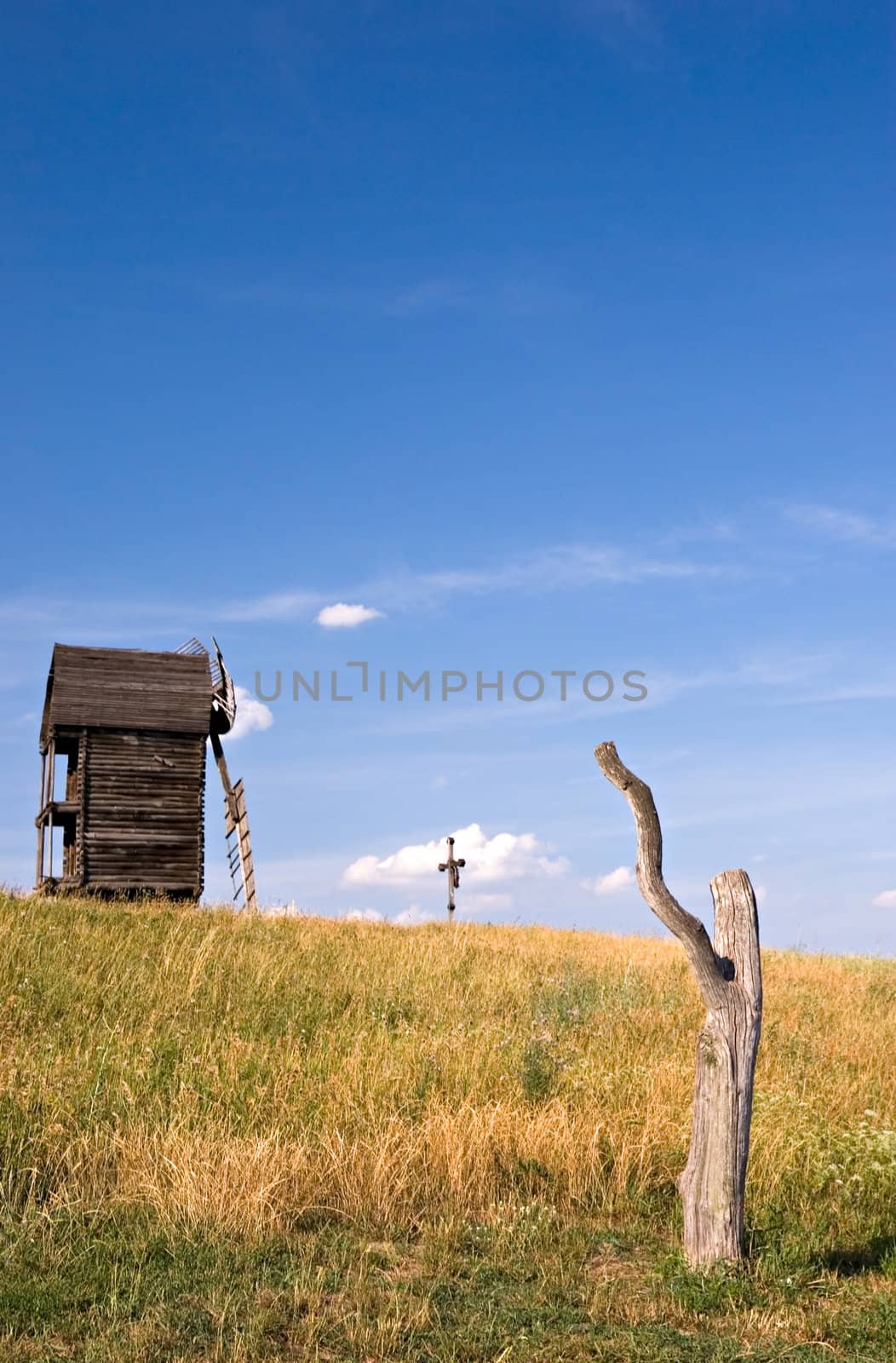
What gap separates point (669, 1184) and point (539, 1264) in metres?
2.10

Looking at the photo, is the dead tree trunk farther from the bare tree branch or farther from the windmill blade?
the windmill blade

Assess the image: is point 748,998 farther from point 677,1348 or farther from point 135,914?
point 135,914

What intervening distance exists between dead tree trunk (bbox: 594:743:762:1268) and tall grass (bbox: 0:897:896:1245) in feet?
3.91

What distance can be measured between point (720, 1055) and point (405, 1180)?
249 cm

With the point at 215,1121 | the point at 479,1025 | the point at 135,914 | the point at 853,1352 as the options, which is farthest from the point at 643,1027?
the point at 135,914

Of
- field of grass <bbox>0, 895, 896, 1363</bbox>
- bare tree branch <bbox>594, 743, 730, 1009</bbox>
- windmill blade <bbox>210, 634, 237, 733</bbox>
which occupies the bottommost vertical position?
field of grass <bbox>0, 895, 896, 1363</bbox>

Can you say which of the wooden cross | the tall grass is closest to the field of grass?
the tall grass

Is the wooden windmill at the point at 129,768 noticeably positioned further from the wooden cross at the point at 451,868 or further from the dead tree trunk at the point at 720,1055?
the dead tree trunk at the point at 720,1055

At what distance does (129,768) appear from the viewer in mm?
29469

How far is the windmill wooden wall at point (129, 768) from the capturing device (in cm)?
2886

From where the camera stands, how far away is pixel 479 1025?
11977 millimetres

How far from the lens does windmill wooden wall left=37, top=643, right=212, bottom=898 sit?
28.9 meters

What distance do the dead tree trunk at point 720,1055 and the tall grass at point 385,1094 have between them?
3.91ft

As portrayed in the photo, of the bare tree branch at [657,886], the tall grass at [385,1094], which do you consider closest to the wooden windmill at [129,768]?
the tall grass at [385,1094]
